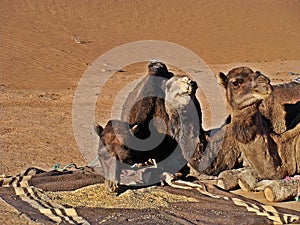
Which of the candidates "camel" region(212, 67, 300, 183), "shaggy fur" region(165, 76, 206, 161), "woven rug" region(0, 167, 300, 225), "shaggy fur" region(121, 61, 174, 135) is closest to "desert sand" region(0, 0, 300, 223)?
"woven rug" region(0, 167, 300, 225)

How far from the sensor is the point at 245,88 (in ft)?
18.9

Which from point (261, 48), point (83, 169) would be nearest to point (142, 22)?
point (261, 48)

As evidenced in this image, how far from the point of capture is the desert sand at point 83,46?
934 cm

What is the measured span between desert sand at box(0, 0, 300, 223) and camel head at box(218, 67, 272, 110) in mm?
2530

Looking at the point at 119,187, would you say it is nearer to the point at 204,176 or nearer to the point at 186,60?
the point at 204,176

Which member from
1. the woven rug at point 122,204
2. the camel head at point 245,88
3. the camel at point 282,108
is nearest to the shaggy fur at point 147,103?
the woven rug at point 122,204

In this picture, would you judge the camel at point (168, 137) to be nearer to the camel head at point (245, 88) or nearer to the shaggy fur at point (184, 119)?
the shaggy fur at point (184, 119)

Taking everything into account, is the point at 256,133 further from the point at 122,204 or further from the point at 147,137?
the point at 122,204

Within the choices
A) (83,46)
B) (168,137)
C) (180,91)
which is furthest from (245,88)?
(83,46)

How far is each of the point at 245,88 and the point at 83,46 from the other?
16065 mm

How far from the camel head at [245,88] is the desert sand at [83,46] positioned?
2530mm

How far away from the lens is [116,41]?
75.2 ft

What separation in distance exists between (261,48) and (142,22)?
21.1 ft

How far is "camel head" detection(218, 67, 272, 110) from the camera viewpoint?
556cm
